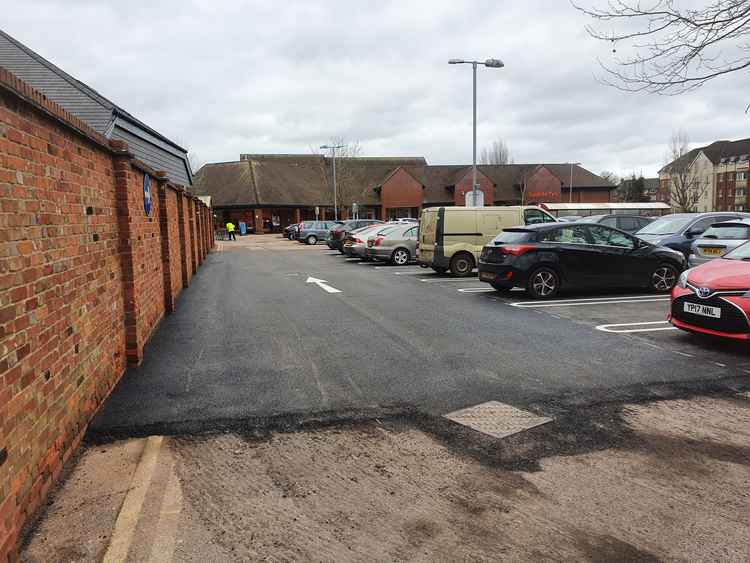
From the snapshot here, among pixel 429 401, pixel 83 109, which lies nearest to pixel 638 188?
pixel 83 109

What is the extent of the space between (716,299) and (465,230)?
9.30 meters

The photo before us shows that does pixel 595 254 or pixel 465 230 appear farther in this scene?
pixel 465 230

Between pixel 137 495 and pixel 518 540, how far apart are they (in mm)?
2145

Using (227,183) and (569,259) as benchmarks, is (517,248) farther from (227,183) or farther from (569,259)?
(227,183)

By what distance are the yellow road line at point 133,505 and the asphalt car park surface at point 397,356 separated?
41 cm

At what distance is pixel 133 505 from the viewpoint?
3.15m

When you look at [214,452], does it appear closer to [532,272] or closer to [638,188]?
[532,272]

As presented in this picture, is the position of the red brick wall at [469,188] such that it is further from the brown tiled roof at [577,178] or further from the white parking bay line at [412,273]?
the white parking bay line at [412,273]

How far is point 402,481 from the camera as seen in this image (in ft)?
11.1

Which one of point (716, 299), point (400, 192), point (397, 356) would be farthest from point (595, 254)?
point (400, 192)

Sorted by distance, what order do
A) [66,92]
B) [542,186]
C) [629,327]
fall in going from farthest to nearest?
1. [542,186]
2. [66,92]
3. [629,327]

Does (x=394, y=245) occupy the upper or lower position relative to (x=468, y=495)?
upper

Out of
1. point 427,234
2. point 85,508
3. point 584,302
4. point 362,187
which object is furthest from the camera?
point 362,187

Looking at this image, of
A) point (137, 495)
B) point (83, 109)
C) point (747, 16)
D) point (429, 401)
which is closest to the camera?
point (137, 495)
